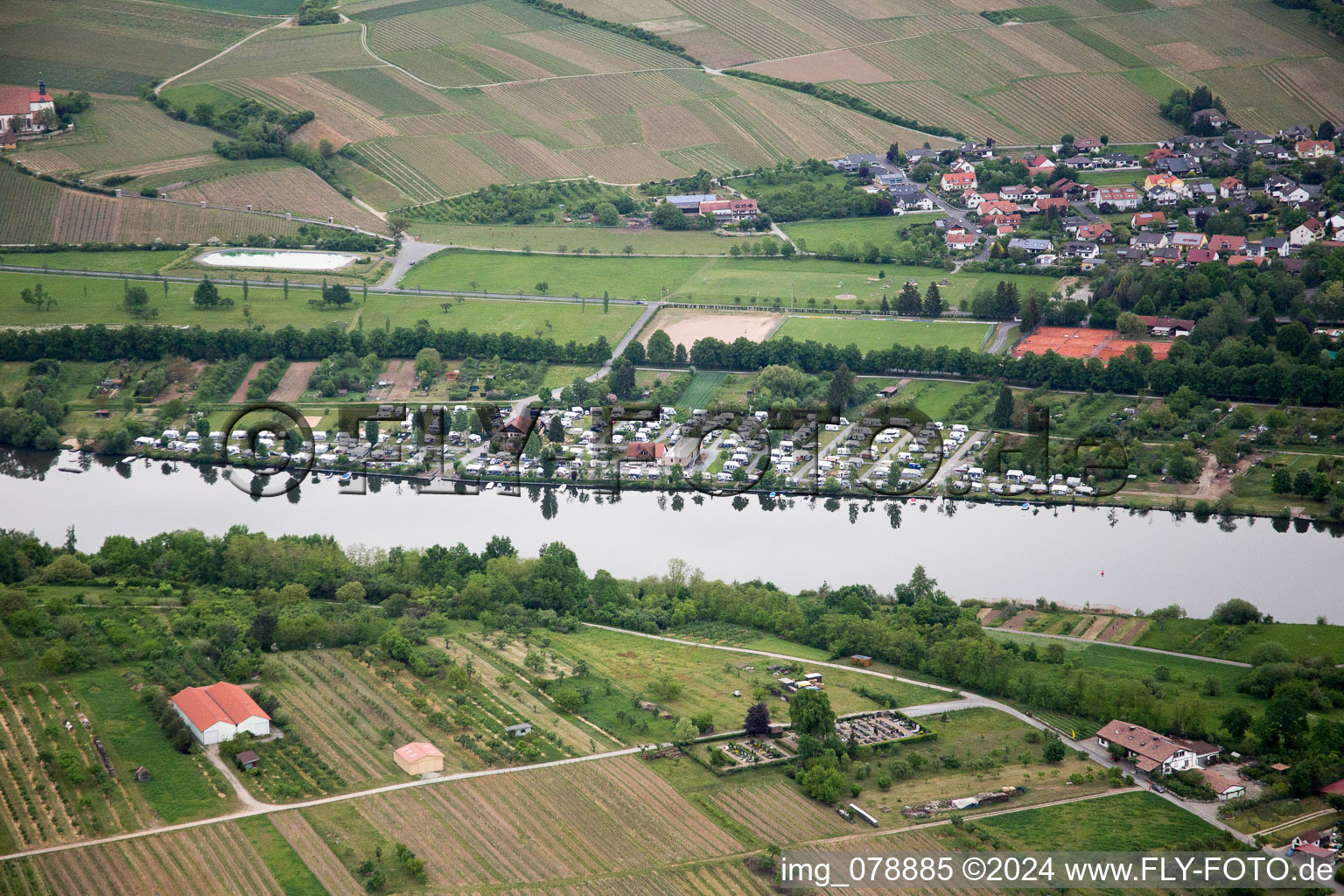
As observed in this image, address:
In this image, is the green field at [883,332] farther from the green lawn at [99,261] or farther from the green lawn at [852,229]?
the green lawn at [99,261]

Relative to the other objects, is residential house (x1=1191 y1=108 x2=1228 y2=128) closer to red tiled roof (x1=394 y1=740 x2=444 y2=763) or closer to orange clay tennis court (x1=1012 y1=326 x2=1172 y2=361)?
orange clay tennis court (x1=1012 y1=326 x2=1172 y2=361)

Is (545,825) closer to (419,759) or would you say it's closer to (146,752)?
(419,759)

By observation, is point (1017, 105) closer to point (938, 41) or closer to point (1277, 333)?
point (938, 41)

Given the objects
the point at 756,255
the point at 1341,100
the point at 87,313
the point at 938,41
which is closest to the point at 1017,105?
the point at 938,41

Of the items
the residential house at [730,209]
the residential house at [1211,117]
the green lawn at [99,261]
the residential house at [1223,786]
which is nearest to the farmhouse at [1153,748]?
the residential house at [1223,786]

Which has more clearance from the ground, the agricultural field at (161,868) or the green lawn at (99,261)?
the green lawn at (99,261)

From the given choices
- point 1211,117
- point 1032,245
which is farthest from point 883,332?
point 1211,117

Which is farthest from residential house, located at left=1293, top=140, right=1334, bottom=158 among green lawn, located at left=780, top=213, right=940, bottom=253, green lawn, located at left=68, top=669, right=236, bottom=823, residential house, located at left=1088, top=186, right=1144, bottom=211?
green lawn, located at left=68, top=669, right=236, bottom=823
